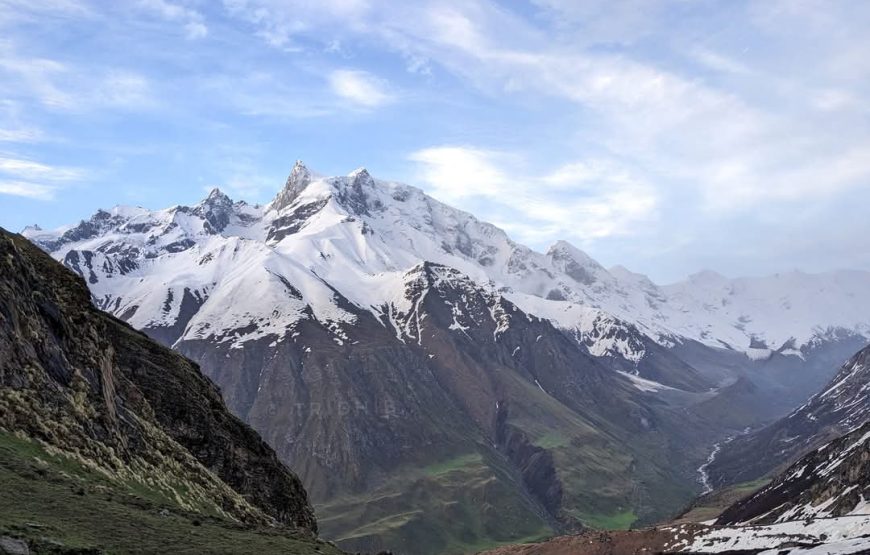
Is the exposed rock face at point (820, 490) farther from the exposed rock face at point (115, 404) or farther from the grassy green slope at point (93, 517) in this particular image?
the grassy green slope at point (93, 517)

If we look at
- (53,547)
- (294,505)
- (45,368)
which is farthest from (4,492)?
(294,505)

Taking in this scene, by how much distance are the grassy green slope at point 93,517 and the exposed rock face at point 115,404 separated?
2386mm

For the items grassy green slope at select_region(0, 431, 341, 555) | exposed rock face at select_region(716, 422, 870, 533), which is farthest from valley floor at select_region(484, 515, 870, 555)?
grassy green slope at select_region(0, 431, 341, 555)

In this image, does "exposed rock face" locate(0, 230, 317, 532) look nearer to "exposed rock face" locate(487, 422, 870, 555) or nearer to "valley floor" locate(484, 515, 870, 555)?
"valley floor" locate(484, 515, 870, 555)

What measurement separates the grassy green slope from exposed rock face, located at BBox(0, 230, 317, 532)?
93.9 inches

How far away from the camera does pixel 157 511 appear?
47562 millimetres

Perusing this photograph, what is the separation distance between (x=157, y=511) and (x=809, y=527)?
84.9 metres

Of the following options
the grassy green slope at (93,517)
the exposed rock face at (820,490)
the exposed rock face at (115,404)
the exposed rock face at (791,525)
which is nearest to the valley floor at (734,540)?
the exposed rock face at (791,525)

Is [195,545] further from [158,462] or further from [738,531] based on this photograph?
[738,531]

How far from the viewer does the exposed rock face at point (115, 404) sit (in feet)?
170

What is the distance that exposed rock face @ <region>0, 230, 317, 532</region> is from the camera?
170ft

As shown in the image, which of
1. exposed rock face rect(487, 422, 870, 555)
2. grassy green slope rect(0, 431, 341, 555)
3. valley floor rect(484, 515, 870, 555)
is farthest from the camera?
exposed rock face rect(487, 422, 870, 555)

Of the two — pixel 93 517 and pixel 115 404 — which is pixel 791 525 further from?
pixel 93 517

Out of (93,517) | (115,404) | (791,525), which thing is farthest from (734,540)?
(93,517)
